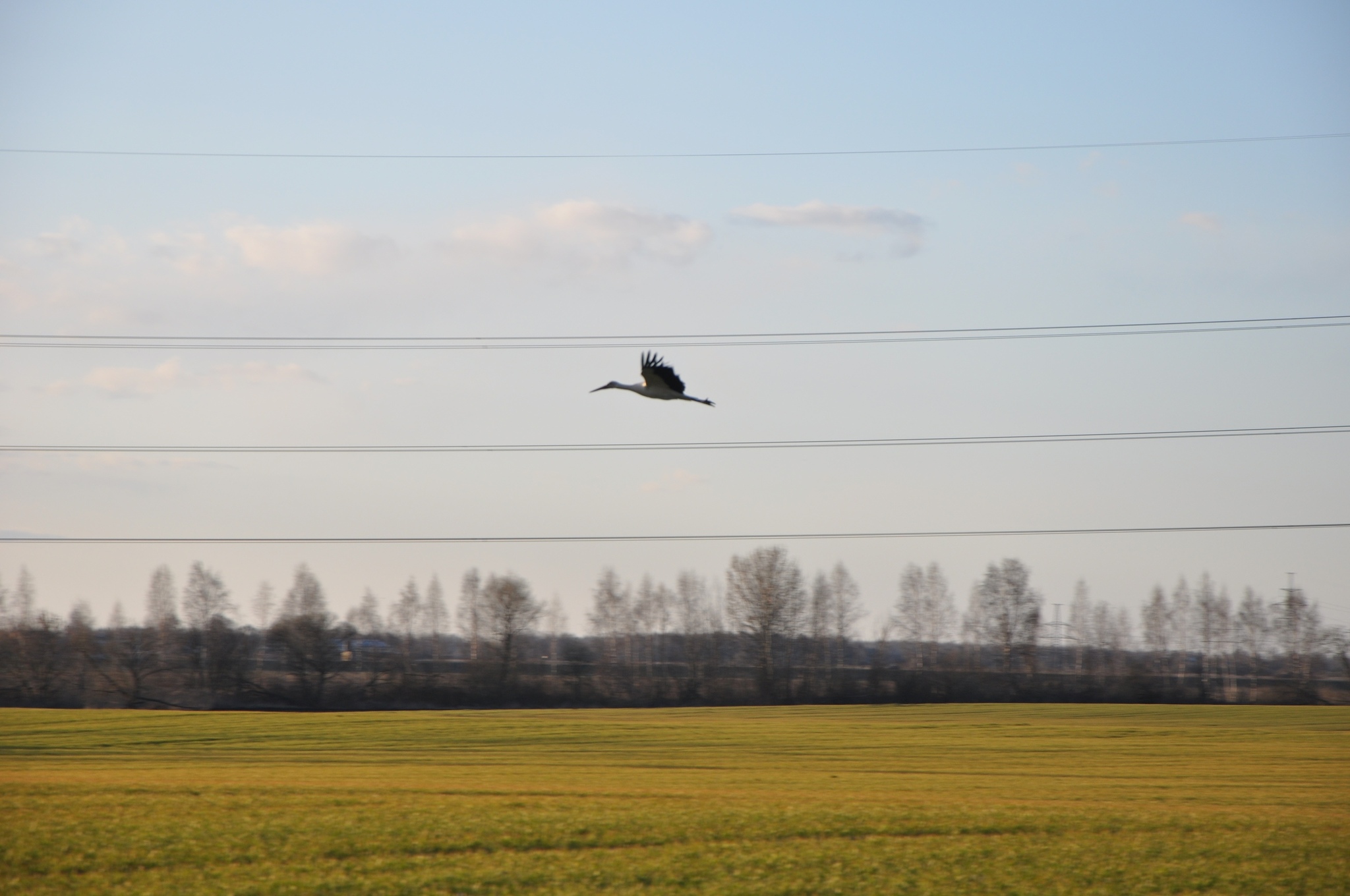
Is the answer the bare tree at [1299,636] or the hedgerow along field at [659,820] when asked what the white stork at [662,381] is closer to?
→ the hedgerow along field at [659,820]

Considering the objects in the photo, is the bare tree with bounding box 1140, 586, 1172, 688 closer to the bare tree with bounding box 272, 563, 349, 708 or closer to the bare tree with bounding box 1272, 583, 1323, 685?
the bare tree with bounding box 1272, 583, 1323, 685

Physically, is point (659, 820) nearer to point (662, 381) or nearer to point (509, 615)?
point (662, 381)

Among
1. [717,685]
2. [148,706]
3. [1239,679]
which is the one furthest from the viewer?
[1239,679]

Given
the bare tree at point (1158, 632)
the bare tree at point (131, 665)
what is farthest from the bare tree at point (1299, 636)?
the bare tree at point (131, 665)

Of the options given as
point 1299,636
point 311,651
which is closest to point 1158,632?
point 1299,636

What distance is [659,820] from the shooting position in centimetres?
2702

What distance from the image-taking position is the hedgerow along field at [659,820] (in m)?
21.9

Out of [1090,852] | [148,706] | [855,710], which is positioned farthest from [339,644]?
[1090,852]

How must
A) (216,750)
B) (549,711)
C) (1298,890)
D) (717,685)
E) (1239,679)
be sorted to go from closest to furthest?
(1298,890)
(216,750)
(549,711)
(717,685)
(1239,679)

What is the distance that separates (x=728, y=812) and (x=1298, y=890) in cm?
1175

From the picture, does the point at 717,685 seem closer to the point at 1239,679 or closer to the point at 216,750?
the point at 216,750

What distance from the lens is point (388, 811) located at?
26.9 m

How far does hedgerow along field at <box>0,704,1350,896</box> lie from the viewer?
862 inches

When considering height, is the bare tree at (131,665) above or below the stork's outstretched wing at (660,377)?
below
